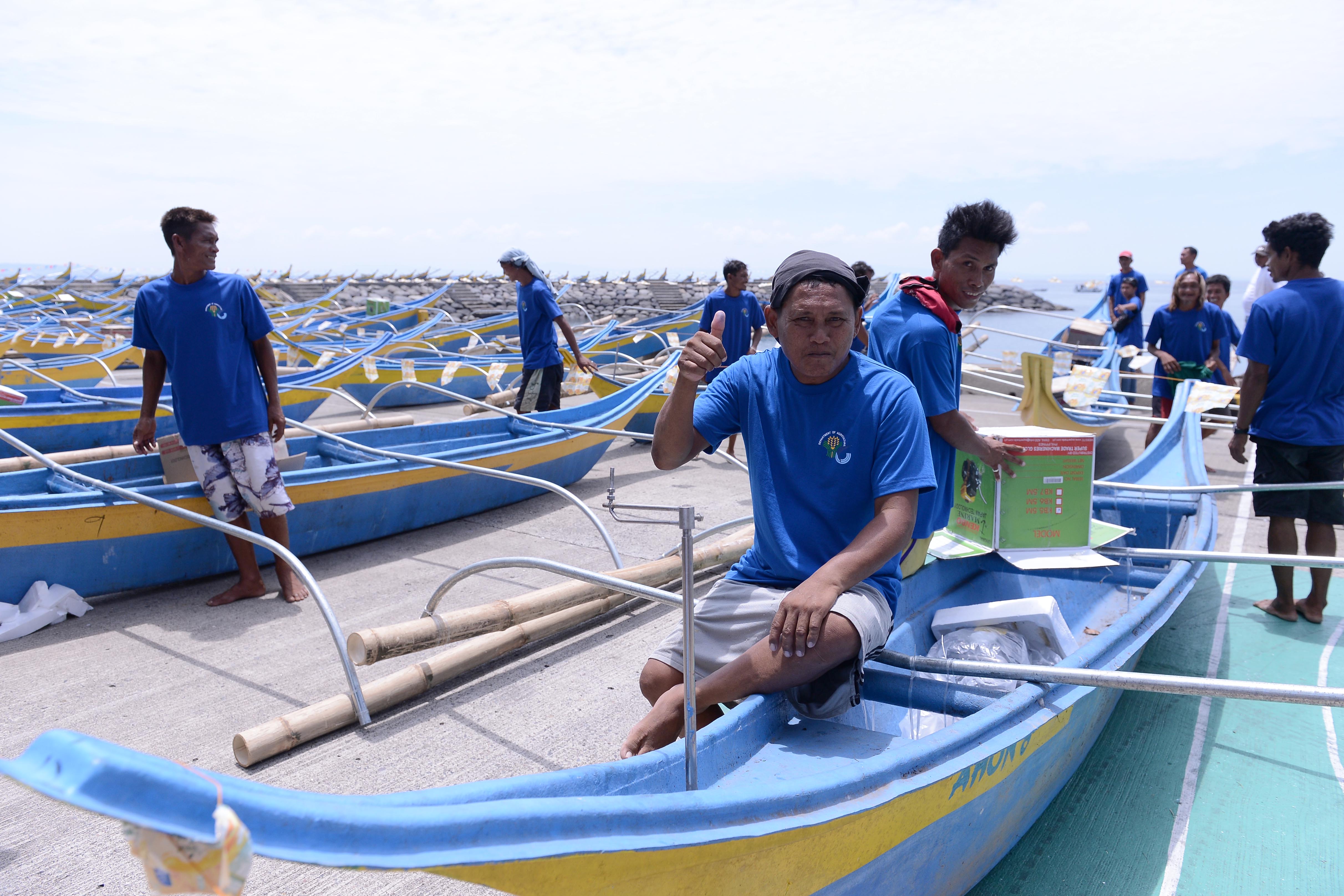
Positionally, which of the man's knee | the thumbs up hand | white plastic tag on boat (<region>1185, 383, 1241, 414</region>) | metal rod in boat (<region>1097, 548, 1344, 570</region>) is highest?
the thumbs up hand

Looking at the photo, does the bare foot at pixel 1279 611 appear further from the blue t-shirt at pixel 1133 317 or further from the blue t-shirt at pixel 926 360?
the blue t-shirt at pixel 1133 317

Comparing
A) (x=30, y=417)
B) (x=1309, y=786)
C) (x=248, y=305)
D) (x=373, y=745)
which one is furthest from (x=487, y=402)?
(x=1309, y=786)

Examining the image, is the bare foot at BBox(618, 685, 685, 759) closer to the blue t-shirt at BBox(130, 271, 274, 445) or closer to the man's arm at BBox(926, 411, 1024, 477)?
the man's arm at BBox(926, 411, 1024, 477)

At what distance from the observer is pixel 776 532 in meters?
2.20

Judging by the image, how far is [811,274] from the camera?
80.0 inches

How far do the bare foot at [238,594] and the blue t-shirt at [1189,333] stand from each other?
687 centimetres

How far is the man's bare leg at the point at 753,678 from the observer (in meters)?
2.01

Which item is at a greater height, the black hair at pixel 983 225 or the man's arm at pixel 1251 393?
the black hair at pixel 983 225


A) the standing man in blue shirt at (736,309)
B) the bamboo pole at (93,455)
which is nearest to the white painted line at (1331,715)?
the standing man in blue shirt at (736,309)

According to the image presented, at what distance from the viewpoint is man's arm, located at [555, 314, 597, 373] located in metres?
6.55

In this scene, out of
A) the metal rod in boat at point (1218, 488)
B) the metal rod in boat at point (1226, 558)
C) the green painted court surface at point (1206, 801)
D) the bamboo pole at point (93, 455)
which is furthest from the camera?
the bamboo pole at point (93, 455)

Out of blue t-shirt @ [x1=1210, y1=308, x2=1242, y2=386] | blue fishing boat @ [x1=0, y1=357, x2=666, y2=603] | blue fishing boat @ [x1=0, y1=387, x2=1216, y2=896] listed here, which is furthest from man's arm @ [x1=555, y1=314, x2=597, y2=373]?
blue t-shirt @ [x1=1210, y1=308, x2=1242, y2=386]

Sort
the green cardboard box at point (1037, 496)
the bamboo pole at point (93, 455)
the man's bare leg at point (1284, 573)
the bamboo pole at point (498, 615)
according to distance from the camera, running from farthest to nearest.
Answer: the bamboo pole at point (93, 455) → the man's bare leg at point (1284, 573) → the green cardboard box at point (1037, 496) → the bamboo pole at point (498, 615)

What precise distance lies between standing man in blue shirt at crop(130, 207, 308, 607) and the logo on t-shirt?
300 cm
